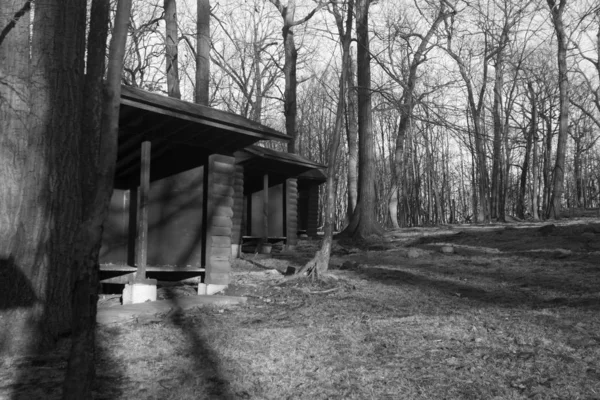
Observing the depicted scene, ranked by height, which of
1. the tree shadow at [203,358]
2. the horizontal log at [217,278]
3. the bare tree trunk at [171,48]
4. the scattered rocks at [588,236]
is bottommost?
the tree shadow at [203,358]

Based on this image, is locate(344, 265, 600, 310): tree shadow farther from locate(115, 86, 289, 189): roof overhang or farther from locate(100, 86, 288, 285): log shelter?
locate(115, 86, 289, 189): roof overhang

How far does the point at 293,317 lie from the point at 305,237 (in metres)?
16.2

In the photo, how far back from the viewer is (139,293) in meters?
7.62

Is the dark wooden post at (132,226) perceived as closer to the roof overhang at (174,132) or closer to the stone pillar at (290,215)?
the roof overhang at (174,132)

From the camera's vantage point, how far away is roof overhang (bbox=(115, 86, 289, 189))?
6922mm

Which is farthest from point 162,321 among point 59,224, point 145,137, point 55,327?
point 145,137

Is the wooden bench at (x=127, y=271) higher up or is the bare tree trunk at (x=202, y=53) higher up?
the bare tree trunk at (x=202, y=53)

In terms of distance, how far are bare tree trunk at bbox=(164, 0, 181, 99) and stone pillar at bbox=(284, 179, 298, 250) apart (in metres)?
5.02

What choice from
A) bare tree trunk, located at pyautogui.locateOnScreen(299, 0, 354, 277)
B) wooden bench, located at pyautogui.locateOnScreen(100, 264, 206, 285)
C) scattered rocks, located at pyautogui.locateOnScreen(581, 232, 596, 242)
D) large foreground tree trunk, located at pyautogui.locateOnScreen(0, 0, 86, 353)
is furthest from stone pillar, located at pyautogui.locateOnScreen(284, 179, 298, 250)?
large foreground tree trunk, located at pyautogui.locateOnScreen(0, 0, 86, 353)

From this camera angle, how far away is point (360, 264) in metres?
11.8

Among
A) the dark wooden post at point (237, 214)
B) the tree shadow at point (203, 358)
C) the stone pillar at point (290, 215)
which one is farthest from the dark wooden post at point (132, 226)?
the stone pillar at point (290, 215)

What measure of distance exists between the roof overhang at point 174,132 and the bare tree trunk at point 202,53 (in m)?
8.10

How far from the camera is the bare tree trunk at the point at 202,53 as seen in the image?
57.3 feet

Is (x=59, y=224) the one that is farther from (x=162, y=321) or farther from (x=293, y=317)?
(x=293, y=317)
